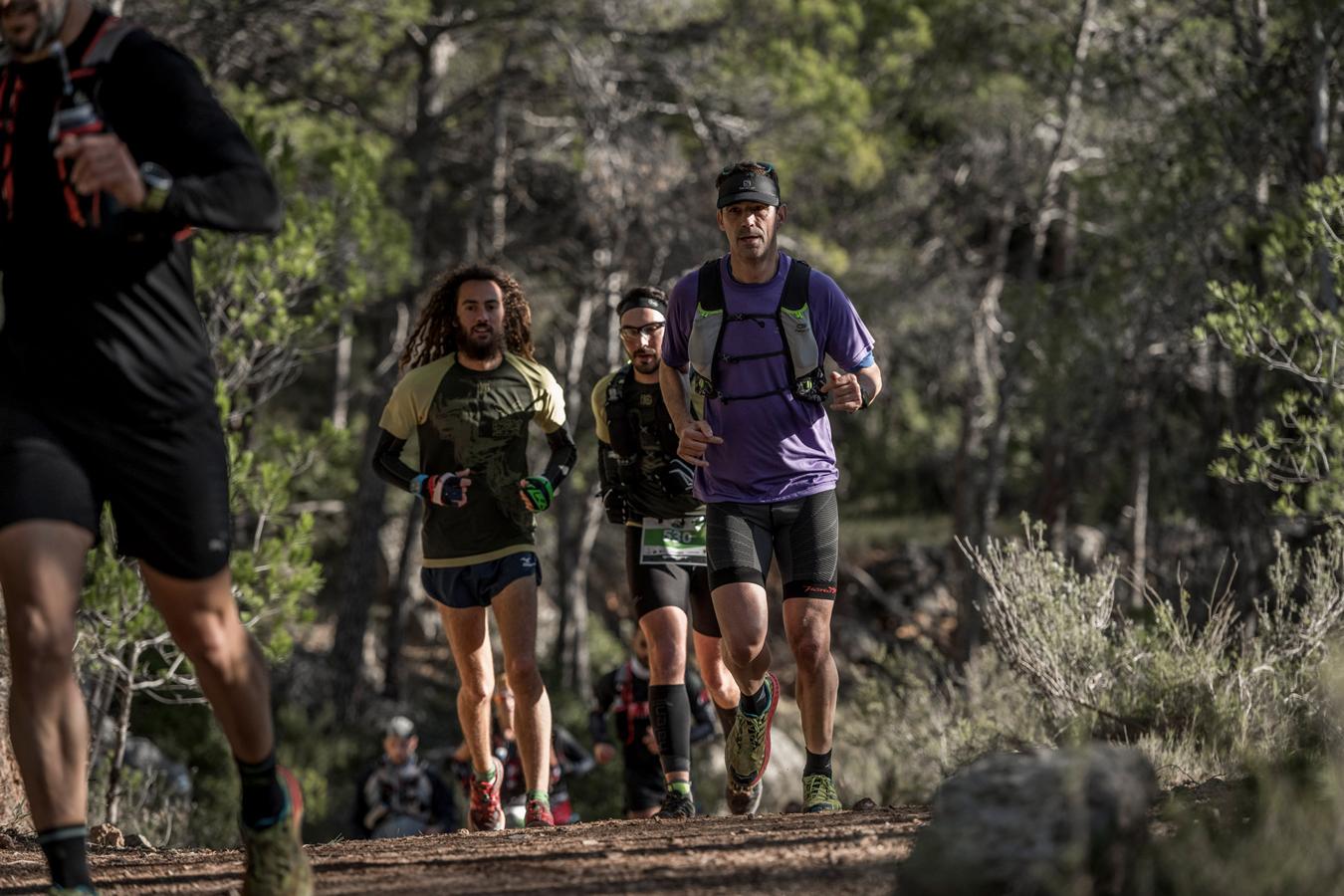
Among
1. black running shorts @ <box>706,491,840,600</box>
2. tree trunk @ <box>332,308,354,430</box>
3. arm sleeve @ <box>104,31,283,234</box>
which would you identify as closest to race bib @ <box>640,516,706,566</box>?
black running shorts @ <box>706,491,840,600</box>

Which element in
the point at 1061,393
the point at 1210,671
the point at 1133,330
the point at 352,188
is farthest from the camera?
the point at 1061,393

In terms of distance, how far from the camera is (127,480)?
3.65 m

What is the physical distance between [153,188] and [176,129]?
0.24 metres

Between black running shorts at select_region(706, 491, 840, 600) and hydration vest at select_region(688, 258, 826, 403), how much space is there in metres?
0.41

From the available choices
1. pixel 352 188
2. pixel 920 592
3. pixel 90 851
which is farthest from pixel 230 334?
pixel 920 592

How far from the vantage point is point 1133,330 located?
16.5 metres

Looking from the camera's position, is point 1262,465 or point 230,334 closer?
point 1262,465

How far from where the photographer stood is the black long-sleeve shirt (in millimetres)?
3625

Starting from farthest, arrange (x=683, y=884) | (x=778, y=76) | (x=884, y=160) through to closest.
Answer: (x=884, y=160) → (x=778, y=76) → (x=683, y=884)

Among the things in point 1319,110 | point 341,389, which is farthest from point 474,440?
point 341,389

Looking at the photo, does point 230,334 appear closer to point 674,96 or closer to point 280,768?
point 280,768

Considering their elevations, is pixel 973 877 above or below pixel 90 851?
above

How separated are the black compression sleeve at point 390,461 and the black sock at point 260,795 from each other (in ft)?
9.92

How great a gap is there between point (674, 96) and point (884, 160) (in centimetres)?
527
